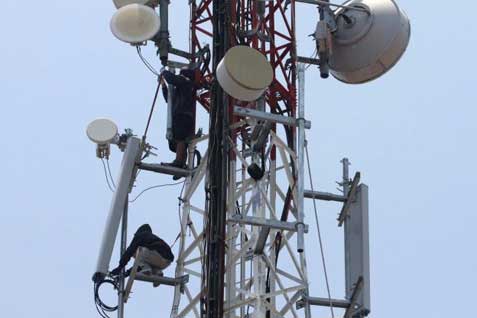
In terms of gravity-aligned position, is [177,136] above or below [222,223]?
above

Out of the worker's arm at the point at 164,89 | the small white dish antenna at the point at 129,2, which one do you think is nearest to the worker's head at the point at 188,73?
the worker's arm at the point at 164,89

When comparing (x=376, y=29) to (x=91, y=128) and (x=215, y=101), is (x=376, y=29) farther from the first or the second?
(x=91, y=128)

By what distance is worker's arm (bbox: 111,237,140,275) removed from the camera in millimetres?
28406

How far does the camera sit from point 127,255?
28531 mm

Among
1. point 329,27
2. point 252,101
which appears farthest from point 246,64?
point 329,27

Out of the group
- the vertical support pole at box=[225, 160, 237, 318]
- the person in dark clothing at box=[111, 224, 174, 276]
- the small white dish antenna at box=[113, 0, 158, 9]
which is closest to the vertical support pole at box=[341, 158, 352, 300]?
the vertical support pole at box=[225, 160, 237, 318]

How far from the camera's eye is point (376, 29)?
97.1ft

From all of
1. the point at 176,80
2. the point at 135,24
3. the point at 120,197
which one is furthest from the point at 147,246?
the point at 135,24

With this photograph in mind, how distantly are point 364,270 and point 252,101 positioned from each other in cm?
351

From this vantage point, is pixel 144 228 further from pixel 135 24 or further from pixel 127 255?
pixel 135 24

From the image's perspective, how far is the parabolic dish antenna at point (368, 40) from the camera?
29531 millimetres

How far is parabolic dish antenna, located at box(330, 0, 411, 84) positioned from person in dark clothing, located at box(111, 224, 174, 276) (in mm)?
4485

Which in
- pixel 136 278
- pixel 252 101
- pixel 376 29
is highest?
pixel 376 29

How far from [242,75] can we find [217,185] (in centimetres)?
188
